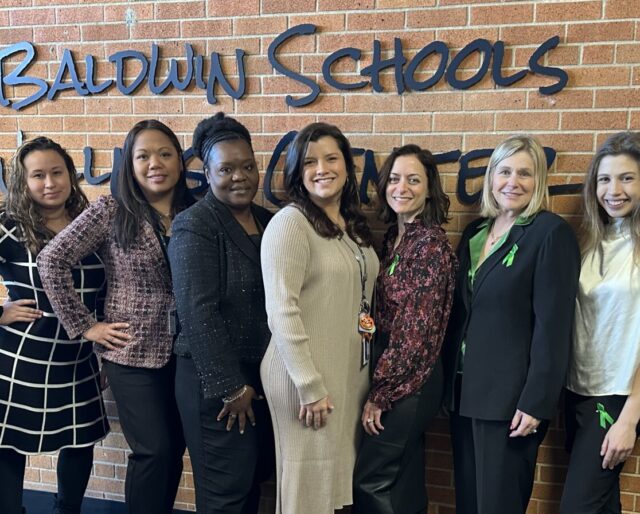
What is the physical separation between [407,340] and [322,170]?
65 centimetres

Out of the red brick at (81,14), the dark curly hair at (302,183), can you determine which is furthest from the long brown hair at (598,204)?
the red brick at (81,14)

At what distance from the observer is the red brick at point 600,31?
2.23 m

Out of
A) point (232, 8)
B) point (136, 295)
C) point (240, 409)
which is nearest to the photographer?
point (240, 409)

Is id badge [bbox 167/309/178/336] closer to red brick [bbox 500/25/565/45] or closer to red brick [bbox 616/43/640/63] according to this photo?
red brick [bbox 500/25/565/45]

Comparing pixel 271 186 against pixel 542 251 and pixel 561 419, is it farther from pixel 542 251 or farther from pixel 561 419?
pixel 561 419

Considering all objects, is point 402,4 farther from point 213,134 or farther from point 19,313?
point 19,313

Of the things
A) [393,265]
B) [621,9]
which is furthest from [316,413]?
[621,9]

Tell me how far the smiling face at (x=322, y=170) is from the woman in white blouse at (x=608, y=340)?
930 millimetres

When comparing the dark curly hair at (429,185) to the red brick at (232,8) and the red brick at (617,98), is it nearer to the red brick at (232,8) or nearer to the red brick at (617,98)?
the red brick at (617,98)

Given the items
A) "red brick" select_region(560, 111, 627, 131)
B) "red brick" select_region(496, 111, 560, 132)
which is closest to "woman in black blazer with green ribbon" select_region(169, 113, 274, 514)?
"red brick" select_region(496, 111, 560, 132)

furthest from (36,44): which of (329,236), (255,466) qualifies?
(255,466)

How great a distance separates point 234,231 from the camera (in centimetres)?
205

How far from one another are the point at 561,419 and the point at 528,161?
112 centimetres

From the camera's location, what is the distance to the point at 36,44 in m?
2.76
